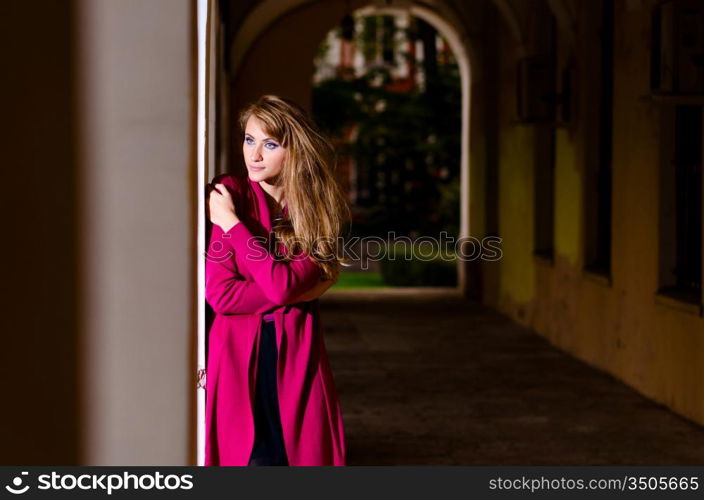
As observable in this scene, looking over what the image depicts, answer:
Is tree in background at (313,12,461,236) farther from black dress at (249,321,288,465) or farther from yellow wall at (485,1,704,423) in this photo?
black dress at (249,321,288,465)

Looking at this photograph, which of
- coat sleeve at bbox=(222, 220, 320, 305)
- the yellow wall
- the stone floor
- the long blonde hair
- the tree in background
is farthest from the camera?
the tree in background

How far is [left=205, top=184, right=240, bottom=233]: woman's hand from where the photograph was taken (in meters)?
3.28

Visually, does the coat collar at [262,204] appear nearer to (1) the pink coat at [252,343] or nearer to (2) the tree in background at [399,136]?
(1) the pink coat at [252,343]

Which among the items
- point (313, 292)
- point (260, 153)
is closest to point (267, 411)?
point (313, 292)

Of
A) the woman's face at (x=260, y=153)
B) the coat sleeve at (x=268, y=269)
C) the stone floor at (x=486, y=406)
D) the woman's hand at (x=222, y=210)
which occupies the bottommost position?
the stone floor at (x=486, y=406)

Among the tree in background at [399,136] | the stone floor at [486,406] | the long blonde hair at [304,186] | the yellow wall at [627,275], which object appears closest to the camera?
the long blonde hair at [304,186]

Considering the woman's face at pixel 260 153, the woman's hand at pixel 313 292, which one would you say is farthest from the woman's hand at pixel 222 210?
the woman's hand at pixel 313 292

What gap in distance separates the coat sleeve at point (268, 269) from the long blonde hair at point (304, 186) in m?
0.06

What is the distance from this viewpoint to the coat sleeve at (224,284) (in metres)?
3.32

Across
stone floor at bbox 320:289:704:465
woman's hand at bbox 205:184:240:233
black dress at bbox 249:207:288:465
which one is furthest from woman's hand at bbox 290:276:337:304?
stone floor at bbox 320:289:704:465

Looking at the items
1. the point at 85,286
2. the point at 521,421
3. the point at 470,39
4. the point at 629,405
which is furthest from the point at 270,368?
the point at 470,39

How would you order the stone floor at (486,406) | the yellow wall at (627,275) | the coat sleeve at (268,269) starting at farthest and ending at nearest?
1. the yellow wall at (627,275)
2. the stone floor at (486,406)
3. the coat sleeve at (268,269)

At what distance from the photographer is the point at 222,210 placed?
3.29 metres

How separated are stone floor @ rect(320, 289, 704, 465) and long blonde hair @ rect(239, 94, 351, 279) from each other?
3.39 m
